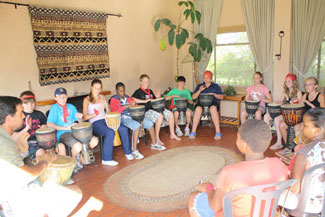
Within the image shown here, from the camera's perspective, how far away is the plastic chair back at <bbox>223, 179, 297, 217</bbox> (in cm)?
151

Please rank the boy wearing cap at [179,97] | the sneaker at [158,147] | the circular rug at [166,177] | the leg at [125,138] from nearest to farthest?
1. the circular rug at [166,177]
2. the leg at [125,138]
3. the sneaker at [158,147]
4. the boy wearing cap at [179,97]

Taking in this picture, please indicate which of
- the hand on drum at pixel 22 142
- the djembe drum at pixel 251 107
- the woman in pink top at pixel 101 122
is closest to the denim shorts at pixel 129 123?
the woman in pink top at pixel 101 122

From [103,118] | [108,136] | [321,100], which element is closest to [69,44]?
[103,118]

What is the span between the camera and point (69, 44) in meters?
4.95

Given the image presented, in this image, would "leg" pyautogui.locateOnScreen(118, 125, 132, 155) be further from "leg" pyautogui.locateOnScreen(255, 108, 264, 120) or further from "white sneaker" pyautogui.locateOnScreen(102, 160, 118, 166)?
"leg" pyautogui.locateOnScreen(255, 108, 264, 120)

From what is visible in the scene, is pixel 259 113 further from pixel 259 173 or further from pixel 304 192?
→ pixel 259 173

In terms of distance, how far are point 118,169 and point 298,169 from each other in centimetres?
268

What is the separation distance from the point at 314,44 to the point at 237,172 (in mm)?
4533

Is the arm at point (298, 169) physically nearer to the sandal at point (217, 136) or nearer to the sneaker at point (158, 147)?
the sneaker at point (158, 147)

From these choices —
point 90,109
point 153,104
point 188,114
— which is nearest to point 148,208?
point 90,109

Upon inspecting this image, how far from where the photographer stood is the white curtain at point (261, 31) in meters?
5.64

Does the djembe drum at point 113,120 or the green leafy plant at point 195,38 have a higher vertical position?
the green leafy plant at point 195,38

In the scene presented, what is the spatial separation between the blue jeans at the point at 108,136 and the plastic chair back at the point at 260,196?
2862 mm

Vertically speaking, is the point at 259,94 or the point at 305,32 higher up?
the point at 305,32
